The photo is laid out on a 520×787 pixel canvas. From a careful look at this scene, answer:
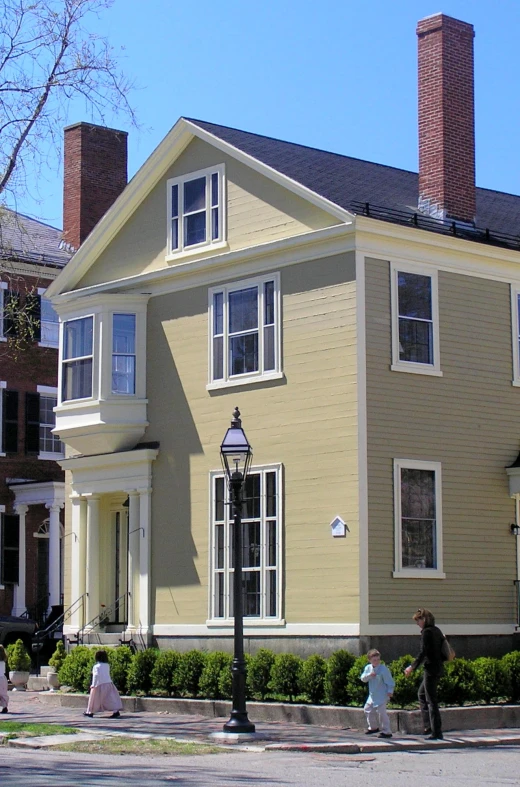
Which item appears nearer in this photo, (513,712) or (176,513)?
(513,712)

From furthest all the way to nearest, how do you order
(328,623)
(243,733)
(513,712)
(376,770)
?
(328,623) < (513,712) < (243,733) < (376,770)

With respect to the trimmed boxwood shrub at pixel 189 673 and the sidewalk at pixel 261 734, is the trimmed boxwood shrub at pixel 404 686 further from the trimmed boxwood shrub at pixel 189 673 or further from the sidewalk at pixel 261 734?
the trimmed boxwood shrub at pixel 189 673

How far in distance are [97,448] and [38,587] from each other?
12367 millimetres

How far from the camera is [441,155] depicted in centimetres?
2389

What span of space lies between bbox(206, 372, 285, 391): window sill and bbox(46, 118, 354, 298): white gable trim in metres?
3.03

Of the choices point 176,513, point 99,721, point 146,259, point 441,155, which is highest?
point 441,155

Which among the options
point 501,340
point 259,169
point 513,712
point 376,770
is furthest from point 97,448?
point 376,770

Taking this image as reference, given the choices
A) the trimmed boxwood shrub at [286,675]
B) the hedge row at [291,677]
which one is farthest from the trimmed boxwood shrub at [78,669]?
the trimmed boxwood shrub at [286,675]

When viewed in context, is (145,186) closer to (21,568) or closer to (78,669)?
(78,669)

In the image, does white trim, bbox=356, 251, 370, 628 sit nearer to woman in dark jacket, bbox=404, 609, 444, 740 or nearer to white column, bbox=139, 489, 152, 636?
woman in dark jacket, bbox=404, 609, 444, 740

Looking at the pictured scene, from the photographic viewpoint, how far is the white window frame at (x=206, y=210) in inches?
934

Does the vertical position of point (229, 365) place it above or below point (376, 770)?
above

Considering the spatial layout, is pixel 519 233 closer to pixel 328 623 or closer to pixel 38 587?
pixel 328 623

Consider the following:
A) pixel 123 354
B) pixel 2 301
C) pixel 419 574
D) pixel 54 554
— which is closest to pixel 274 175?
pixel 123 354
